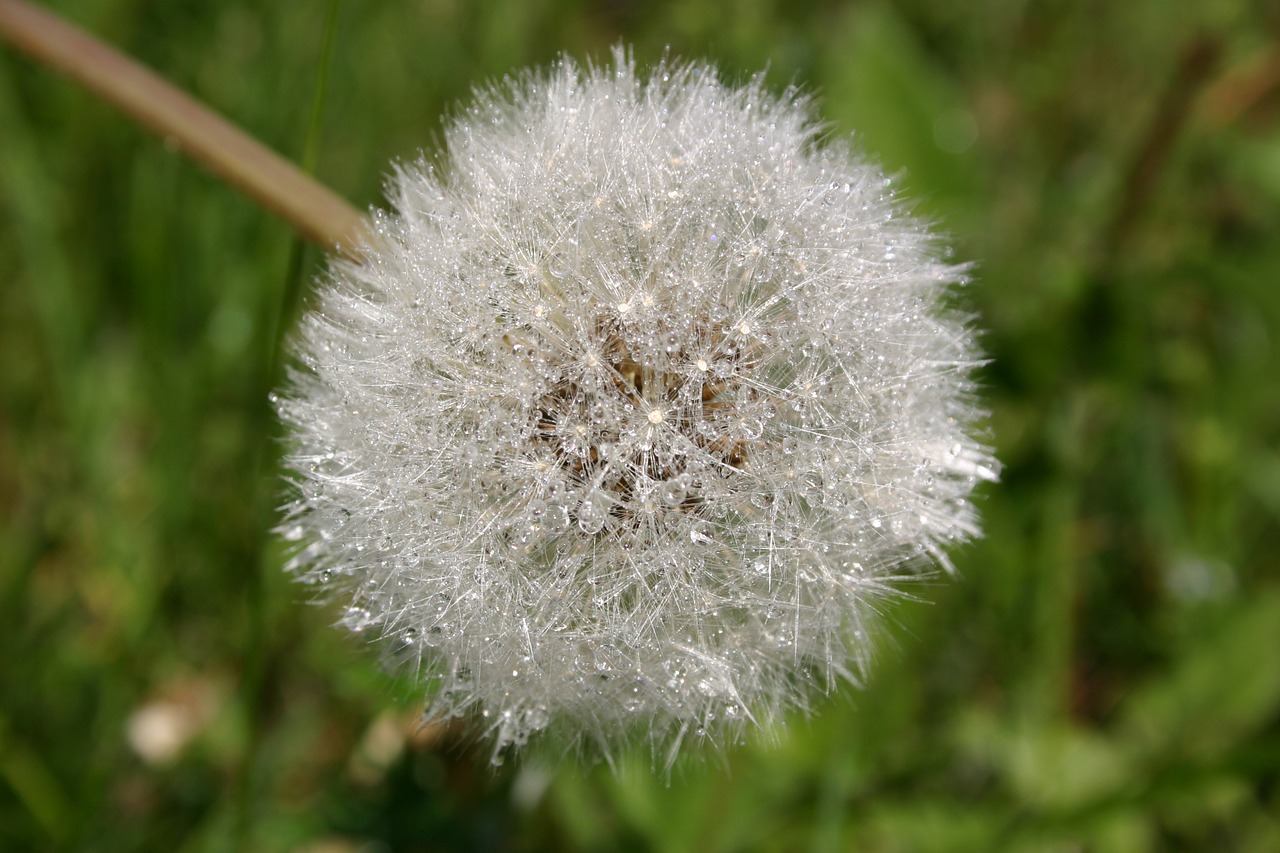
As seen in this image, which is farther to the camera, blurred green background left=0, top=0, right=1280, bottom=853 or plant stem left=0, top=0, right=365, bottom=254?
blurred green background left=0, top=0, right=1280, bottom=853

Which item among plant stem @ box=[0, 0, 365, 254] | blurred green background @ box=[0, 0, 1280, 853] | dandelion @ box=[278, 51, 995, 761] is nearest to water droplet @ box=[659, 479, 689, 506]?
dandelion @ box=[278, 51, 995, 761]

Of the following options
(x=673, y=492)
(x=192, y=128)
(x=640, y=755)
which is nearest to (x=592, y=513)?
(x=673, y=492)

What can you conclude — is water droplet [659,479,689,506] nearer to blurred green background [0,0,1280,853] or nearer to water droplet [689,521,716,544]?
A: water droplet [689,521,716,544]

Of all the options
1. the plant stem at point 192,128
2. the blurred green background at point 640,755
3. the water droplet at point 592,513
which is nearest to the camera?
the water droplet at point 592,513

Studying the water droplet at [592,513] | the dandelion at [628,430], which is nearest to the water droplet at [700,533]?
the dandelion at [628,430]

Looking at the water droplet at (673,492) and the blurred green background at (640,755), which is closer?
the water droplet at (673,492)

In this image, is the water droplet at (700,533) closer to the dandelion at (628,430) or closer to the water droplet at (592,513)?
the dandelion at (628,430)

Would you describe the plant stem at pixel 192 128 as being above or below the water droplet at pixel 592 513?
above
